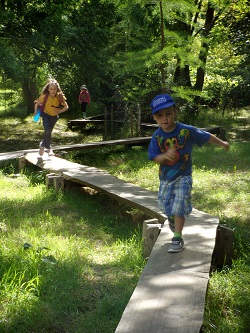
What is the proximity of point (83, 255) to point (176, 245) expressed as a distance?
120 centimetres

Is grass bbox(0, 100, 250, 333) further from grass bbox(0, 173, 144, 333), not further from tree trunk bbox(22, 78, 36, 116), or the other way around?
tree trunk bbox(22, 78, 36, 116)

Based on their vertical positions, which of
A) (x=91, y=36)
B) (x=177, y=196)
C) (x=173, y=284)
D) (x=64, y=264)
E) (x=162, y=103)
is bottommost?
(x=64, y=264)

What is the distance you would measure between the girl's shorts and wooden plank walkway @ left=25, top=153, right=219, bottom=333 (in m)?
0.40

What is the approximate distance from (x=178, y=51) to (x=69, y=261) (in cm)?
737

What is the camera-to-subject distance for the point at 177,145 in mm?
5172

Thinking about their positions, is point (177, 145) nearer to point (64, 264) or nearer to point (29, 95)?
point (64, 264)

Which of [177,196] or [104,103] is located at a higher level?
[177,196]

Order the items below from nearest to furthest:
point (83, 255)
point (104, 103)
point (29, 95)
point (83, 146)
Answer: point (83, 255) → point (83, 146) → point (104, 103) → point (29, 95)

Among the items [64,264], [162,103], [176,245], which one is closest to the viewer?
[162,103]

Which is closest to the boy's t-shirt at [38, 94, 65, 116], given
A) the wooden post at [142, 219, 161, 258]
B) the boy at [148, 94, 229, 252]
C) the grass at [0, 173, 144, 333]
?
the grass at [0, 173, 144, 333]

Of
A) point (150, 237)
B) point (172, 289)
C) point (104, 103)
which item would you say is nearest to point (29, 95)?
point (104, 103)

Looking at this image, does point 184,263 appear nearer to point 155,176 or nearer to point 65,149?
point 155,176

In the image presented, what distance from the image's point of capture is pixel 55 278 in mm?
4836

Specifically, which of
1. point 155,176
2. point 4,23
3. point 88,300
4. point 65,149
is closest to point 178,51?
point 155,176
